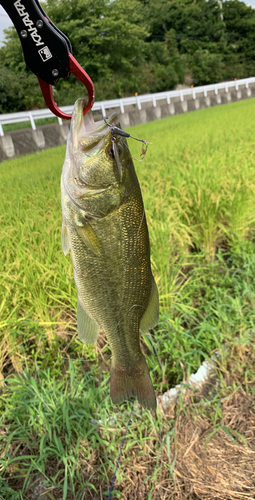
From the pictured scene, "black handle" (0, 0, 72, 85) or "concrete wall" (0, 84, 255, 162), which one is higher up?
"black handle" (0, 0, 72, 85)

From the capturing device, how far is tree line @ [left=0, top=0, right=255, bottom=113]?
1585 cm

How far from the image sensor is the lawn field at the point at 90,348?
5.60 feet

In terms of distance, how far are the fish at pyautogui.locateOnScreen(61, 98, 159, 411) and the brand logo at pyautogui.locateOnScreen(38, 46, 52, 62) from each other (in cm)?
12

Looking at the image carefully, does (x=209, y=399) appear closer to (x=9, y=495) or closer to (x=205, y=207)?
(x=9, y=495)

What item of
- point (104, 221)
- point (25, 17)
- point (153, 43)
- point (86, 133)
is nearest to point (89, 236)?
point (104, 221)

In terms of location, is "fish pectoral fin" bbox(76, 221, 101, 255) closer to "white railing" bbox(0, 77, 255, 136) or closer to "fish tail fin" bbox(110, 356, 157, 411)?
"fish tail fin" bbox(110, 356, 157, 411)

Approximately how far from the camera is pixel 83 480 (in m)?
1.70

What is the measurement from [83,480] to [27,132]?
9.66m

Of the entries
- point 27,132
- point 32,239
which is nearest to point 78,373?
point 32,239

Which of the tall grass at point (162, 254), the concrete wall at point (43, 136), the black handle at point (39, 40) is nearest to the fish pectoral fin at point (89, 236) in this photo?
the black handle at point (39, 40)

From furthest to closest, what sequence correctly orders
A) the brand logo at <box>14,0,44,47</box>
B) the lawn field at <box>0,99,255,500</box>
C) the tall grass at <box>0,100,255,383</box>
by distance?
the tall grass at <box>0,100,255,383</box>
the lawn field at <box>0,99,255,500</box>
the brand logo at <box>14,0,44,47</box>

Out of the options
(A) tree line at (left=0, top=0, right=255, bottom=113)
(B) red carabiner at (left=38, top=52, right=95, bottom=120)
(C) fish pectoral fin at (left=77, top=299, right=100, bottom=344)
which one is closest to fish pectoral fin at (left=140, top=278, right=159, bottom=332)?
(C) fish pectoral fin at (left=77, top=299, right=100, bottom=344)

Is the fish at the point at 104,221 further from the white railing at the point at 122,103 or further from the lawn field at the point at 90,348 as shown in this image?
the white railing at the point at 122,103

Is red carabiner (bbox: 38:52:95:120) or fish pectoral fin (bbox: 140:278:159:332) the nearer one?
red carabiner (bbox: 38:52:95:120)
